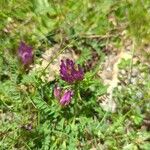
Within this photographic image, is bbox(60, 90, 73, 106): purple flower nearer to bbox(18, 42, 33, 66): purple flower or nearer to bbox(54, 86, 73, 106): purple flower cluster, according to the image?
bbox(54, 86, 73, 106): purple flower cluster

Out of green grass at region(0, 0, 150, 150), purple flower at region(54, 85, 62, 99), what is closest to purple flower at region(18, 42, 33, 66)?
green grass at region(0, 0, 150, 150)

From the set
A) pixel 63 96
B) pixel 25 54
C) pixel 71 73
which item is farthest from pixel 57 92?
pixel 25 54

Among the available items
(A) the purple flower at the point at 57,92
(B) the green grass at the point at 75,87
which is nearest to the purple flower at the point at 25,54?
(B) the green grass at the point at 75,87

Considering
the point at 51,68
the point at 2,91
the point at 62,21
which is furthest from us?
the point at 62,21

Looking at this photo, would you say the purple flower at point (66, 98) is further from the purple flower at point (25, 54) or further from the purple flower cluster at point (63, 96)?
the purple flower at point (25, 54)

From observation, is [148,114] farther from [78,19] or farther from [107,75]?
[78,19]

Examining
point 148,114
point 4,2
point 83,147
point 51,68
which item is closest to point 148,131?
point 148,114
